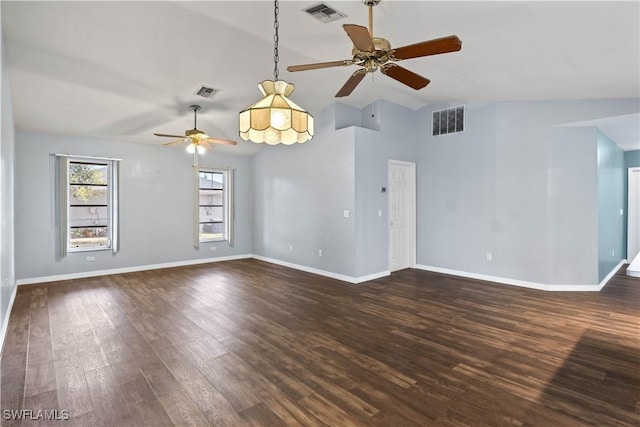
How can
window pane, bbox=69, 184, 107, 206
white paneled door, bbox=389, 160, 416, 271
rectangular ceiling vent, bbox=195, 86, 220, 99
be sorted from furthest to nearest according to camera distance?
white paneled door, bbox=389, 160, 416, 271 → window pane, bbox=69, 184, 107, 206 → rectangular ceiling vent, bbox=195, 86, 220, 99

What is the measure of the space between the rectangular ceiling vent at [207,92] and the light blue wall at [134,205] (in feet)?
8.74

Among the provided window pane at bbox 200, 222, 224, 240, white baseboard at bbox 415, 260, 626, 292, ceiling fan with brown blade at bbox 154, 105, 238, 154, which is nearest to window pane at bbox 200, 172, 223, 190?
window pane at bbox 200, 222, 224, 240

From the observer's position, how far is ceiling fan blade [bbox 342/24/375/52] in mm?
2098

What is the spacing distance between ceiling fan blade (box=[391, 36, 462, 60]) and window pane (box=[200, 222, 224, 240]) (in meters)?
6.50

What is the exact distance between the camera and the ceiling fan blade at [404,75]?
2725 millimetres

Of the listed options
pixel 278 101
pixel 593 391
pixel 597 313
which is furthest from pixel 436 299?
pixel 278 101

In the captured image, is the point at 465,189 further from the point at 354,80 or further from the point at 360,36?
the point at 360,36

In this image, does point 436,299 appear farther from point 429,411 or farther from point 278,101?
point 278,101

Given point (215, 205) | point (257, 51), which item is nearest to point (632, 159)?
point (257, 51)

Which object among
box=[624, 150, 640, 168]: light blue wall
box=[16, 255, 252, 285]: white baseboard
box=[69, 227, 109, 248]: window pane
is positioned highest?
box=[624, 150, 640, 168]: light blue wall

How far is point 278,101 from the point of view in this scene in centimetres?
207

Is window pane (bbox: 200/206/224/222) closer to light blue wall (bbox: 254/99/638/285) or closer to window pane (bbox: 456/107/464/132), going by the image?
light blue wall (bbox: 254/99/638/285)

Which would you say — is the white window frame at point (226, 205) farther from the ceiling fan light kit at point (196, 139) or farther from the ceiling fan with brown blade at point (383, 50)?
the ceiling fan with brown blade at point (383, 50)

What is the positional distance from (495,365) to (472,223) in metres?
3.57
